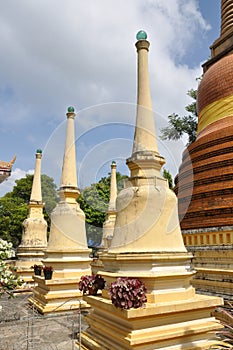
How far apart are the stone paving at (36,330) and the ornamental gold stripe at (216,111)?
967 centimetres

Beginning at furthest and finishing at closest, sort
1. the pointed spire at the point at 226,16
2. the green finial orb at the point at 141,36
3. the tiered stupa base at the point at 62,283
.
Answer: the pointed spire at the point at 226,16 → the tiered stupa base at the point at 62,283 → the green finial orb at the point at 141,36

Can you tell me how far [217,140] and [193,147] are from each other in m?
1.39

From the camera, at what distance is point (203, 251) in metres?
10.2

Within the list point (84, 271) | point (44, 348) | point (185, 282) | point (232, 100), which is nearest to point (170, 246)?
point (185, 282)

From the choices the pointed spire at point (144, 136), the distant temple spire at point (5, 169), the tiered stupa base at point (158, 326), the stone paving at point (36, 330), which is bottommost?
the stone paving at point (36, 330)

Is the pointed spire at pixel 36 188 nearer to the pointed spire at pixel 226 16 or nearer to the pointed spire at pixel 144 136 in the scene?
the pointed spire at pixel 144 136

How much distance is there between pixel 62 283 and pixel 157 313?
6269 mm

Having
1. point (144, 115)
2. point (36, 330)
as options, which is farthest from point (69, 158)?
point (36, 330)

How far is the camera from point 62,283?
11188 millimetres

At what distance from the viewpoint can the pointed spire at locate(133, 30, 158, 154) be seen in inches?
298

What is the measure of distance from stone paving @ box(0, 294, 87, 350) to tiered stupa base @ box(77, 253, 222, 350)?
2.32ft

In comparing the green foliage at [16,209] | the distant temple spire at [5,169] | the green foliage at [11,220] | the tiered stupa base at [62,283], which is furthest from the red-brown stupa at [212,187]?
the green foliage at [11,220]

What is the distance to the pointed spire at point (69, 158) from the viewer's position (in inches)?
496

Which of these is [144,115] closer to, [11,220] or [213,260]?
[213,260]
